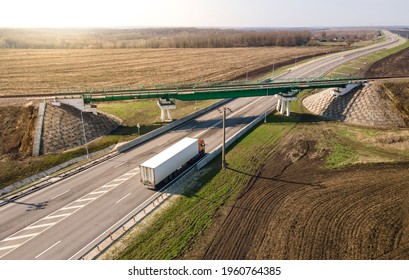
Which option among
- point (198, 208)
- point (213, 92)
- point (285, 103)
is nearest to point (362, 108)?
point (285, 103)

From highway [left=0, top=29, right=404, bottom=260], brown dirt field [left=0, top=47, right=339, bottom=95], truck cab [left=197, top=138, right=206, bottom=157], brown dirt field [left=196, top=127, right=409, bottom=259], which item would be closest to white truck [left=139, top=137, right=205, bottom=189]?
truck cab [left=197, top=138, right=206, bottom=157]

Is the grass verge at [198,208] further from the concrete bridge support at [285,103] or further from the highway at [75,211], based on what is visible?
the concrete bridge support at [285,103]

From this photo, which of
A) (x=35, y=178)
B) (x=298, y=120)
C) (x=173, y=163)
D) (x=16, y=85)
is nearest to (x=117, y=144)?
(x=35, y=178)

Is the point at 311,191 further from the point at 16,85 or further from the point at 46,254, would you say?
the point at 16,85

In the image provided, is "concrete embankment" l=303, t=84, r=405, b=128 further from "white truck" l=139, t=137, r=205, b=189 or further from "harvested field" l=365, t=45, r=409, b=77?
"white truck" l=139, t=137, r=205, b=189

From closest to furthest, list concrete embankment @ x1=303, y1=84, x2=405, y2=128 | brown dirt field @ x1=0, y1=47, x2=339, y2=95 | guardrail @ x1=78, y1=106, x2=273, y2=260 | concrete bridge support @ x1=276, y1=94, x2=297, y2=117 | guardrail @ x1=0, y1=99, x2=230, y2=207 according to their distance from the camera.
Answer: guardrail @ x1=78, y1=106, x2=273, y2=260
guardrail @ x1=0, y1=99, x2=230, y2=207
concrete embankment @ x1=303, y1=84, x2=405, y2=128
concrete bridge support @ x1=276, y1=94, x2=297, y2=117
brown dirt field @ x1=0, y1=47, x2=339, y2=95

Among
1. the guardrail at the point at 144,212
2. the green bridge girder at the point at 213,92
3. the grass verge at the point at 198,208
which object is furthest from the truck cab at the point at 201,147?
the green bridge girder at the point at 213,92

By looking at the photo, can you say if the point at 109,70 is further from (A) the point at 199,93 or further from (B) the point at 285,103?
(B) the point at 285,103
